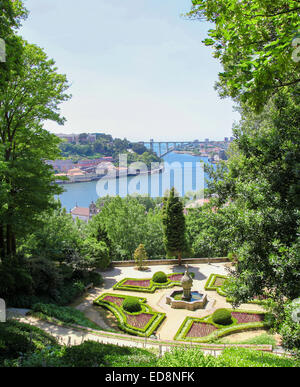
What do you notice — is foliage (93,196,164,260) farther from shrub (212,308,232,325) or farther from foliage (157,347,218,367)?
foliage (157,347,218,367)

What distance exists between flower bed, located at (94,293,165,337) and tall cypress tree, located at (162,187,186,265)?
7806 millimetres

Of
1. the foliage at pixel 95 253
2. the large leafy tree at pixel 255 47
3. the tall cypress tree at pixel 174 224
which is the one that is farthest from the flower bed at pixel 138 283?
the large leafy tree at pixel 255 47

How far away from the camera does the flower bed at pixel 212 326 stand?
13.2 metres

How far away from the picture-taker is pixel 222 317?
47.2 feet

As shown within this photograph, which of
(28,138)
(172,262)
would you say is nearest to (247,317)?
(172,262)

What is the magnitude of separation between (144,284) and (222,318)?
24.4 ft

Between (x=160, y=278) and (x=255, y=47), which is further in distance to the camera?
(x=160, y=278)

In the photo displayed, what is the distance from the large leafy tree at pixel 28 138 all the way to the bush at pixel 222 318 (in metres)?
10.0

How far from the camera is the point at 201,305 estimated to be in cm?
1692

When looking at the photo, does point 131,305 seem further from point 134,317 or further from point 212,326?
point 212,326

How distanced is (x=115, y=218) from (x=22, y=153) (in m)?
18.6

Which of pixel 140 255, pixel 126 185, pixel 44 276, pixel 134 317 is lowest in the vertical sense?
pixel 134 317
